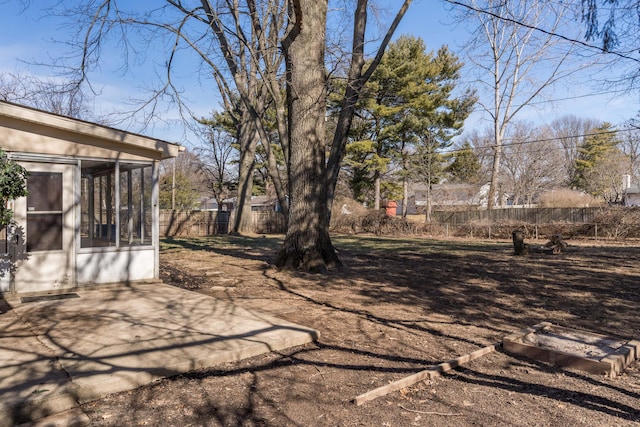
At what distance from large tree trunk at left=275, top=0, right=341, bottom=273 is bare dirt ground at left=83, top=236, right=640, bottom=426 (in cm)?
69

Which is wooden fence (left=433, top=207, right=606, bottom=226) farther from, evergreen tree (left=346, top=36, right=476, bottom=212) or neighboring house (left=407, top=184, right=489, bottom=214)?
neighboring house (left=407, top=184, right=489, bottom=214)

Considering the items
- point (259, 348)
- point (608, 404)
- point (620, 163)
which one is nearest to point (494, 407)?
point (608, 404)

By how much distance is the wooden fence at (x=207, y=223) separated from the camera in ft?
77.4

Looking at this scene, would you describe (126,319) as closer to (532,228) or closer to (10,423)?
(10,423)

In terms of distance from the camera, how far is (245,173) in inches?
924

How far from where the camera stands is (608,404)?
3.14 m

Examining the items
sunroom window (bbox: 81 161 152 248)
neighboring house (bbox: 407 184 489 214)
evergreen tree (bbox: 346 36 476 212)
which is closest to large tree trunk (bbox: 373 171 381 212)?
evergreen tree (bbox: 346 36 476 212)

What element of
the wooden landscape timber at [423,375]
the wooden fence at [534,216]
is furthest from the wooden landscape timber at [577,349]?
the wooden fence at [534,216]

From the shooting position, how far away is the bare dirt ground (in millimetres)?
2945

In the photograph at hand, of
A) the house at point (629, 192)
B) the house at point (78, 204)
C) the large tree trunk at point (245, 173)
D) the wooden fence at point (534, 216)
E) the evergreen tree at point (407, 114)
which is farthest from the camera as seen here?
the house at point (629, 192)

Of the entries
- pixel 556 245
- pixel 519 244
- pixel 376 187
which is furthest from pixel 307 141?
pixel 376 187

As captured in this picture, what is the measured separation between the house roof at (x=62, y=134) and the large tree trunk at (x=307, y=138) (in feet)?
8.59

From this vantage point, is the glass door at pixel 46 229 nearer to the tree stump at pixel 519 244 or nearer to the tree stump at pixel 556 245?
the tree stump at pixel 519 244

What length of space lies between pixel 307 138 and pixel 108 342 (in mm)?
5789
